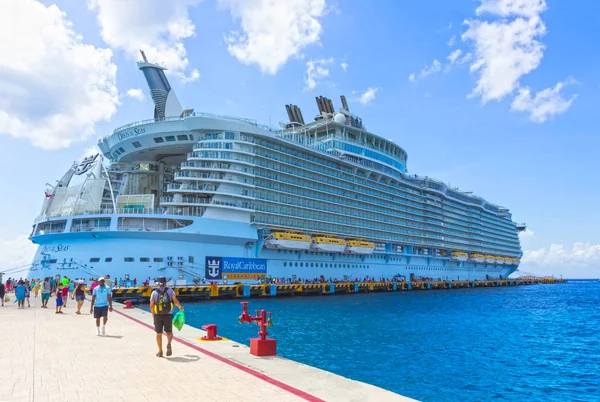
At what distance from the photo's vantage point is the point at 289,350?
1950 centimetres

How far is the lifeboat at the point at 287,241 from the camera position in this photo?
51.1m

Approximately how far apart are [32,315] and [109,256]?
19594 mm

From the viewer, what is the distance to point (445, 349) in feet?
70.2

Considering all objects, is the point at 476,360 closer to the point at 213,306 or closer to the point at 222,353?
the point at 222,353

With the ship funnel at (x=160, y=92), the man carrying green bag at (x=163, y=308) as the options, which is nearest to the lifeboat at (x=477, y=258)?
the ship funnel at (x=160, y=92)

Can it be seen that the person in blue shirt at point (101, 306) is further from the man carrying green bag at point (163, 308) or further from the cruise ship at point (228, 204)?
the cruise ship at point (228, 204)

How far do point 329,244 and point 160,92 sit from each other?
27.4m

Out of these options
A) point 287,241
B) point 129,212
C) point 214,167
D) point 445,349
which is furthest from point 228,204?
point 445,349

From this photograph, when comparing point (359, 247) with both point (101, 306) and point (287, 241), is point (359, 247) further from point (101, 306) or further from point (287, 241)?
point (101, 306)

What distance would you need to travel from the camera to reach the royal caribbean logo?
4478 cm

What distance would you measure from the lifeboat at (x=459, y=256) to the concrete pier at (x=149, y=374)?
8466 centimetres

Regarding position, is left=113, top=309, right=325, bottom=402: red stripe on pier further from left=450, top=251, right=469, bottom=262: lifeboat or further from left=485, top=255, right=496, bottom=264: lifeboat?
left=485, top=255, right=496, bottom=264: lifeboat

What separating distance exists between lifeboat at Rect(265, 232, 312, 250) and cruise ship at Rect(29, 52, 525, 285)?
0.13m

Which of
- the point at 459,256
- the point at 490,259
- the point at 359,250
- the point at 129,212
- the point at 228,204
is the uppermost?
the point at 228,204
